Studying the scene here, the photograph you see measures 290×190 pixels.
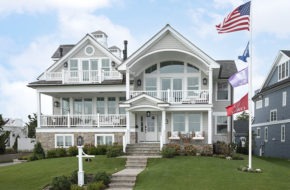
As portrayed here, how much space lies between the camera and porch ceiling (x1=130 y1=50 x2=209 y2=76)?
73.2ft

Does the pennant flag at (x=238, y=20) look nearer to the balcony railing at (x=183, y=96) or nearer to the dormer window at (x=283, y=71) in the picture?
the balcony railing at (x=183, y=96)

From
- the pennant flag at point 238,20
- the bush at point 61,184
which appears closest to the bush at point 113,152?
the bush at point 61,184

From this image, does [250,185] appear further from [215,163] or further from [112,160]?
[112,160]

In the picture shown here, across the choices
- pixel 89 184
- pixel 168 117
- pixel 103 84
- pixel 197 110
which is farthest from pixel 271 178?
pixel 103 84

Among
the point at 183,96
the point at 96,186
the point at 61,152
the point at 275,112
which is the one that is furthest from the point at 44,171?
the point at 275,112

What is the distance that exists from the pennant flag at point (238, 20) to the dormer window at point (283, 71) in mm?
16543

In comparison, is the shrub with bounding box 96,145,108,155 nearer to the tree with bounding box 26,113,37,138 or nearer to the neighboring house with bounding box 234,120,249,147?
the tree with bounding box 26,113,37,138

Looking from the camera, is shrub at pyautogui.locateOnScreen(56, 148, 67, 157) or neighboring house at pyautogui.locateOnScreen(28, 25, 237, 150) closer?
shrub at pyautogui.locateOnScreen(56, 148, 67, 157)

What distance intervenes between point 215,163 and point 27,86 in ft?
50.8

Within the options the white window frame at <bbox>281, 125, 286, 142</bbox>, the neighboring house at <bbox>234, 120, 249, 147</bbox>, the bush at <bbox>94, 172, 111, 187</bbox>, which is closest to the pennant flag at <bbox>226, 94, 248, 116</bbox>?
the bush at <bbox>94, 172, 111, 187</bbox>

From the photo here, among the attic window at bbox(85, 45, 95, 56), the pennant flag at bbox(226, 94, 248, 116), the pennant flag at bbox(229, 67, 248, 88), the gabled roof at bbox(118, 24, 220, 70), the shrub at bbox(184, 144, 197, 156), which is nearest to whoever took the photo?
the pennant flag at bbox(229, 67, 248, 88)

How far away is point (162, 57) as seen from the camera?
2344 centimetres

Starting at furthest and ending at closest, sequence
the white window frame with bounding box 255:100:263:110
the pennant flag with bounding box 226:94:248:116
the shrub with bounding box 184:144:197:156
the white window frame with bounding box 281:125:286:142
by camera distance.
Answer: the white window frame with bounding box 255:100:263:110
the white window frame with bounding box 281:125:286:142
the shrub with bounding box 184:144:197:156
the pennant flag with bounding box 226:94:248:116

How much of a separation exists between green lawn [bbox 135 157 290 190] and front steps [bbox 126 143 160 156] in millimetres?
3441
